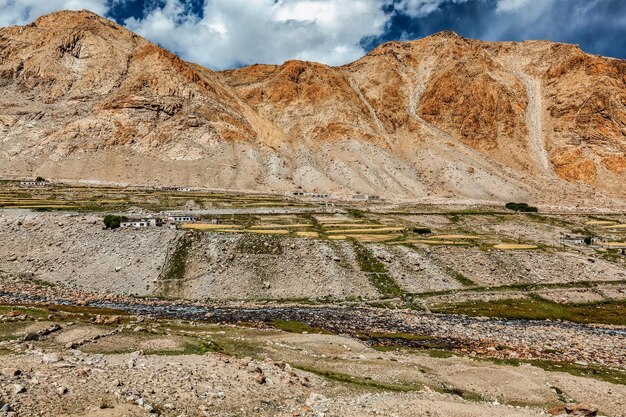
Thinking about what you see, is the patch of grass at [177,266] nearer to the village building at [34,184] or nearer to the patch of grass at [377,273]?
the patch of grass at [377,273]

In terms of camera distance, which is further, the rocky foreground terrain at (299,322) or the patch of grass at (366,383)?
the patch of grass at (366,383)

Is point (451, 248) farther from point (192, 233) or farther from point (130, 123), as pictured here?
point (130, 123)

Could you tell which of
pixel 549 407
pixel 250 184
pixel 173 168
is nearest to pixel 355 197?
pixel 250 184

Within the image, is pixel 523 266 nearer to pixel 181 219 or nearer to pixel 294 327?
pixel 294 327

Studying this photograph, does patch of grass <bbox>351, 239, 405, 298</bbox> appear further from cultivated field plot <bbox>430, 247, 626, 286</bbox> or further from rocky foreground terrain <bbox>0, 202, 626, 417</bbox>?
cultivated field plot <bbox>430, 247, 626, 286</bbox>

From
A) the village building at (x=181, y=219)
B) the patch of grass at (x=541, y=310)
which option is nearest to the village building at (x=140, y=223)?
the village building at (x=181, y=219)

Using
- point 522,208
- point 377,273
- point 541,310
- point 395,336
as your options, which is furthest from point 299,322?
point 522,208

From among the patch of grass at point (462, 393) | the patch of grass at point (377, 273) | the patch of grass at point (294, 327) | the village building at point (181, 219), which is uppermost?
the village building at point (181, 219)
